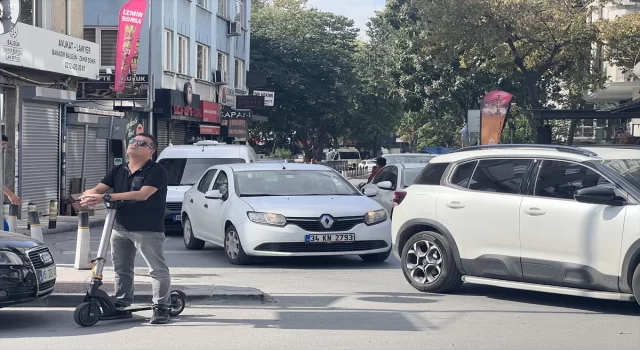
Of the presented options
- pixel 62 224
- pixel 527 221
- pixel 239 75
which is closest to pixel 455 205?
pixel 527 221

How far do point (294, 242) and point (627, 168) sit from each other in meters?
4.91

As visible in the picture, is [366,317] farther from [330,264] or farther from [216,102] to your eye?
[216,102]

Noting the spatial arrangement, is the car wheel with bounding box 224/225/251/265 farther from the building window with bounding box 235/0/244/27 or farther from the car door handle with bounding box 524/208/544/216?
the building window with bounding box 235/0/244/27

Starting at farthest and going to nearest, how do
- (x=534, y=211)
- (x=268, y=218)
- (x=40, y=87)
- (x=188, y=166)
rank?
1. (x=40, y=87)
2. (x=188, y=166)
3. (x=268, y=218)
4. (x=534, y=211)

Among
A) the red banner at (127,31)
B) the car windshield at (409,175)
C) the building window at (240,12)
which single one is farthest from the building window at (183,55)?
the car windshield at (409,175)

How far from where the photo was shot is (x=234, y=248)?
536 inches

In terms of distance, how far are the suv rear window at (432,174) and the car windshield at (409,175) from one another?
7.37m

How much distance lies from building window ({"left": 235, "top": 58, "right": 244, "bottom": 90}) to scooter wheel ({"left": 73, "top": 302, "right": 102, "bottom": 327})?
125 ft

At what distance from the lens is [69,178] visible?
2788 cm

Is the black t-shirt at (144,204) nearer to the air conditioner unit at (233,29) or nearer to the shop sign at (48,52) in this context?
the shop sign at (48,52)

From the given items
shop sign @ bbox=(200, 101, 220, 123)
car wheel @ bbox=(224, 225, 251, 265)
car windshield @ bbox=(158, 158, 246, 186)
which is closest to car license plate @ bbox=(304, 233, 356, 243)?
car wheel @ bbox=(224, 225, 251, 265)

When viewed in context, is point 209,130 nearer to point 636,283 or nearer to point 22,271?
point 22,271

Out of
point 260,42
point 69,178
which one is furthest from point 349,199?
point 260,42

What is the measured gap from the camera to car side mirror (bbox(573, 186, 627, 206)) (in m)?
8.88
